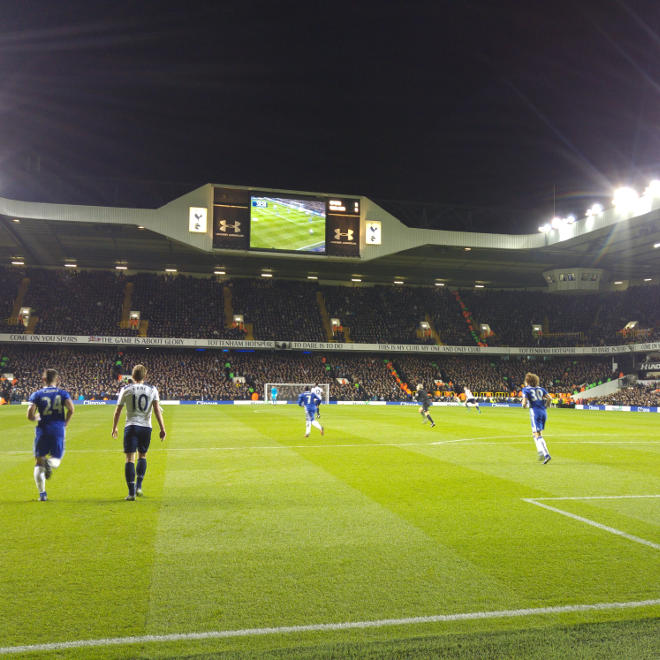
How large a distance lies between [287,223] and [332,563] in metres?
40.6

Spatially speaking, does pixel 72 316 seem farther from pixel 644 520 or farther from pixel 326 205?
pixel 644 520

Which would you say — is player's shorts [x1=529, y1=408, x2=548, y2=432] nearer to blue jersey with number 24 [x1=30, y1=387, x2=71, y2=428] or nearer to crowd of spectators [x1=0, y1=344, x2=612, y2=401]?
blue jersey with number 24 [x1=30, y1=387, x2=71, y2=428]

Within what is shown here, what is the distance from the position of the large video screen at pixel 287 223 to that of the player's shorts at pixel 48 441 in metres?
36.6

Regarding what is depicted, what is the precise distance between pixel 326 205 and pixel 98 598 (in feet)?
140

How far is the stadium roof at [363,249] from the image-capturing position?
43.9 m

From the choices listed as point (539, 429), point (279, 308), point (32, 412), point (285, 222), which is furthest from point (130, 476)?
point (279, 308)

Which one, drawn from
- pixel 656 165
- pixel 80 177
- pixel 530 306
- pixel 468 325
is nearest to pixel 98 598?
pixel 656 165

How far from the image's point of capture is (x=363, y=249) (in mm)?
49125

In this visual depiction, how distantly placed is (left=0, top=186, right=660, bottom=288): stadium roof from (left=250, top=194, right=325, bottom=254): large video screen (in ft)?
3.85

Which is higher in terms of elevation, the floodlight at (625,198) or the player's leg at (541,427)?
the floodlight at (625,198)

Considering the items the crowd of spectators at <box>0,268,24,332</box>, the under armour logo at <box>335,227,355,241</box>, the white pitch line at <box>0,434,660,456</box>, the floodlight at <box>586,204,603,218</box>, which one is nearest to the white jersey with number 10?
the white pitch line at <box>0,434,660,456</box>

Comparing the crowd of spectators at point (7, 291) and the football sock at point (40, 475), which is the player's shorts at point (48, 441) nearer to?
the football sock at point (40, 475)

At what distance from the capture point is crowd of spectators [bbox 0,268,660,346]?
185 ft

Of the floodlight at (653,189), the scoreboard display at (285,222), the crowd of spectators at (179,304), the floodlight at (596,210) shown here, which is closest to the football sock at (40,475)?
the scoreboard display at (285,222)
